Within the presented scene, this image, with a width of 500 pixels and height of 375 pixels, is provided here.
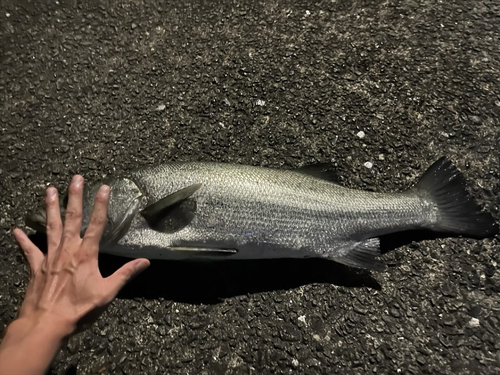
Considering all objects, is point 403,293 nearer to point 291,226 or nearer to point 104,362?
point 291,226

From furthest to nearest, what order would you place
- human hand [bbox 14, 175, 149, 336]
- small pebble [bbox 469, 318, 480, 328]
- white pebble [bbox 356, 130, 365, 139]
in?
white pebble [bbox 356, 130, 365, 139], small pebble [bbox 469, 318, 480, 328], human hand [bbox 14, 175, 149, 336]

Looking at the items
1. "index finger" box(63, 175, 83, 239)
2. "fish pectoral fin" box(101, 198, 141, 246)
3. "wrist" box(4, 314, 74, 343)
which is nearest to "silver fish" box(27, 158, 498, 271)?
"fish pectoral fin" box(101, 198, 141, 246)

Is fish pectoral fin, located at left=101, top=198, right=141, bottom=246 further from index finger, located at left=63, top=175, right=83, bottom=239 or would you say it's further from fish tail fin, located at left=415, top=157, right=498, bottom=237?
fish tail fin, located at left=415, top=157, right=498, bottom=237

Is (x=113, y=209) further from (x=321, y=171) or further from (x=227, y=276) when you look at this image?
(x=321, y=171)

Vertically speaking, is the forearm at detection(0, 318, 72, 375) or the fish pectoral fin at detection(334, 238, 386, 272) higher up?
the forearm at detection(0, 318, 72, 375)

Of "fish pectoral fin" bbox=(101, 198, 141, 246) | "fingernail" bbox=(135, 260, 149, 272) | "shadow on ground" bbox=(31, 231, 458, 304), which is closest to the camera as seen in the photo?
"fingernail" bbox=(135, 260, 149, 272)

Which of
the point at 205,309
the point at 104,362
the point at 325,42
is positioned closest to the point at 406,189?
the point at 325,42

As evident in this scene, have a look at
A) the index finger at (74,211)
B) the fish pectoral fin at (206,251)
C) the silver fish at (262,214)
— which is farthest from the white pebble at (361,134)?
the index finger at (74,211)
